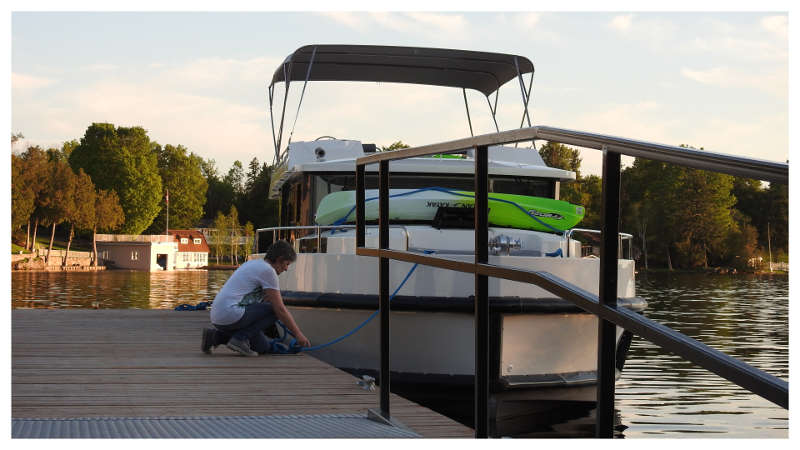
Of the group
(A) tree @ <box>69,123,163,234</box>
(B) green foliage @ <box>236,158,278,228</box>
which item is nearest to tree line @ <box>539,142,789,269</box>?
(A) tree @ <box>69,123,163,234</box>

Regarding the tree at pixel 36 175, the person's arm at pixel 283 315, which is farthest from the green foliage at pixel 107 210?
the person's arm at pixel 283 315

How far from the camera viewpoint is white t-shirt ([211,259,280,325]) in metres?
6.50

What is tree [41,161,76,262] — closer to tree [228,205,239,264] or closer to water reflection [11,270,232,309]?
water reflection [11,270,232,309]

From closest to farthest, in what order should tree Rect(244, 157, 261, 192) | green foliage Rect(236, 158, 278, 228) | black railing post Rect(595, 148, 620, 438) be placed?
black railing post Rect(595, 148, 620, 438) < green foliage Rect(236, 158, 278, 228) < tree Rect(244, 157, 261, 192)

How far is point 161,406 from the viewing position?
436 cm

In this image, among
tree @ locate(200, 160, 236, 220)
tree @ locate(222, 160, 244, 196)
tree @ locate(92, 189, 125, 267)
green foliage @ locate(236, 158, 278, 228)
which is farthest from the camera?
tree @ locate(222, 160, 244, 196)

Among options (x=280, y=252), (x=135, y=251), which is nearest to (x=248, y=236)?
(x=135, y=251)

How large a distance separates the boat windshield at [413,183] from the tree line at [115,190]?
36.9 metres

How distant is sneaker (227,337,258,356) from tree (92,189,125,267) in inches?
2469

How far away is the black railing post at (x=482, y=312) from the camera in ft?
10.3

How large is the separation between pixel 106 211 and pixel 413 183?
6247 cm

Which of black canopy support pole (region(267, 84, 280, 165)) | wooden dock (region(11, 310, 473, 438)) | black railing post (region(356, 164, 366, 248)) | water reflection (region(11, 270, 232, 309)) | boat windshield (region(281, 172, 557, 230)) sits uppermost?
black canopy support pole (region(267, 84, 280, 165))

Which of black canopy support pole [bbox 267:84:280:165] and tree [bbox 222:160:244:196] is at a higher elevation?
tree [bbox 222:160:244:196]

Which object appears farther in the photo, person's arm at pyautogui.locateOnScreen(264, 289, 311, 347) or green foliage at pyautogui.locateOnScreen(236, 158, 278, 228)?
green foliage at pyautogui.locateOnScreen(236, 158, 278, 228)
